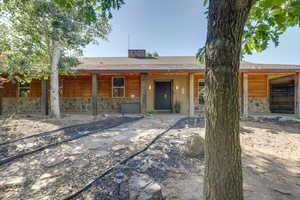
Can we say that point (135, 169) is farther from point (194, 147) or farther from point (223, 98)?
point (223, 98)

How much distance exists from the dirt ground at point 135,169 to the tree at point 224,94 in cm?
71

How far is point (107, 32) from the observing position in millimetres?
7391

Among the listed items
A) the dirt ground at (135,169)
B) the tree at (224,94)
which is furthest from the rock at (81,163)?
the tree at (224,94)

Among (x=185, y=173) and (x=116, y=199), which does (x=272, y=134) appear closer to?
(x=185, y=173)

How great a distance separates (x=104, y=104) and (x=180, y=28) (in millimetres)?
7773

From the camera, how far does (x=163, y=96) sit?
31.8ft

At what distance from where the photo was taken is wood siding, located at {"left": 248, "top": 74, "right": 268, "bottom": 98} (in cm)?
907

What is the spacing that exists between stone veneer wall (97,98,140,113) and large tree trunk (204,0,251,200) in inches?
327

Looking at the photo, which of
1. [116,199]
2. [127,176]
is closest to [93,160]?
[127,176]

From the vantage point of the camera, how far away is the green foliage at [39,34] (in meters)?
5.41

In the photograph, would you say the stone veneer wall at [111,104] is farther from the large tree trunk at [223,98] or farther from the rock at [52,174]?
the large tree trunk at [223,98]

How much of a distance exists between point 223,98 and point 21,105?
12.4 m

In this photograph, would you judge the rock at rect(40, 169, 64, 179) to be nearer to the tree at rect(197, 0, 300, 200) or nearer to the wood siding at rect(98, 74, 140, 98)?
the tree at rect(197, 0, 300, 200)

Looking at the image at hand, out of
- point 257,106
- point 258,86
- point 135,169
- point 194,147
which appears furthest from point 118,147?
point 258,86
